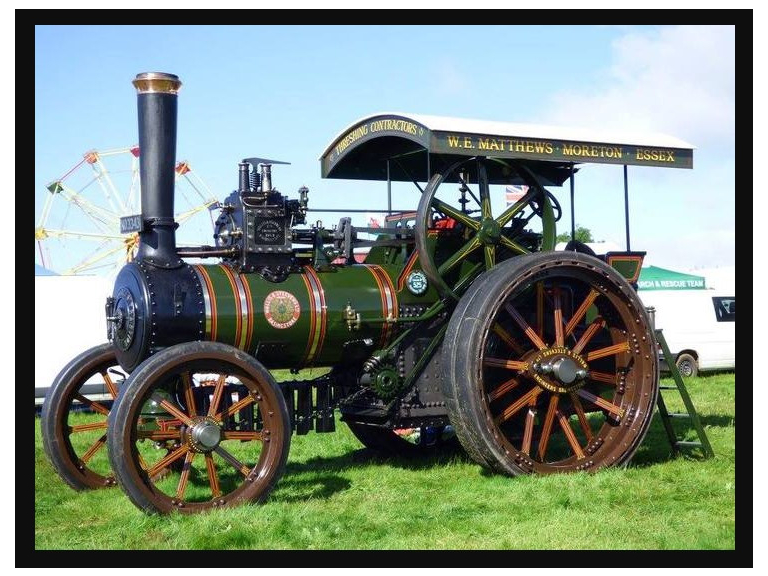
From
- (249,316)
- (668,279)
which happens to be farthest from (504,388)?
(668,279)

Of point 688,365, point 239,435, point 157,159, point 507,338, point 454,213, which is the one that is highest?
point 157,159

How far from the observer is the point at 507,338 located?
7.53 metres

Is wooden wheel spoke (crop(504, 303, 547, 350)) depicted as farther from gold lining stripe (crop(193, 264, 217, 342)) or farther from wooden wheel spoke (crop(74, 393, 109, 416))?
wooden wheel spoke (crop(74, 393, 109, 416))

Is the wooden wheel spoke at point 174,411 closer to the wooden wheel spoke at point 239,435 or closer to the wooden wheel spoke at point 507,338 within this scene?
the wooden wheel spoke at point 239,435

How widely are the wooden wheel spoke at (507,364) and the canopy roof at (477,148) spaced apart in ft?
4.93

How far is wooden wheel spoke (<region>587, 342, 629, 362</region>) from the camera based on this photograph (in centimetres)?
768

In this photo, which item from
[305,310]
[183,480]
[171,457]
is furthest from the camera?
[305,310]

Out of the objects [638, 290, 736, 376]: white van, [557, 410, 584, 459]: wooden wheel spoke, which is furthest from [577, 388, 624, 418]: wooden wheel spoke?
[638, 290, 736, 376]: white van

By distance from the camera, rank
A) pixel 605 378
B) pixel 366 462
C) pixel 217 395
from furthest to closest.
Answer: pixel 366 462, pixel 605 378, pixel 217 395

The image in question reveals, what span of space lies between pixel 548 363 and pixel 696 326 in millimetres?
10852

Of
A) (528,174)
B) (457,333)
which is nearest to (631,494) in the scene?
(457,333)

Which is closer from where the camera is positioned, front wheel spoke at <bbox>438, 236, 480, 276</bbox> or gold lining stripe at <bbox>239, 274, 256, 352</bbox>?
gold lining stripe at <bbox>239, 274, 256, 352</bbox>

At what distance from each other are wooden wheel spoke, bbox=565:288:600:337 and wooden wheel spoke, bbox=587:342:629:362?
0.24m

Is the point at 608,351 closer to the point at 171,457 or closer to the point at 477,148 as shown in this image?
the point at 477,148
